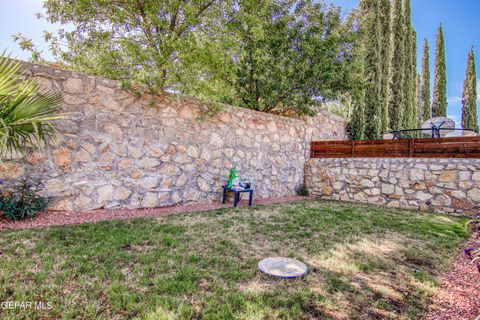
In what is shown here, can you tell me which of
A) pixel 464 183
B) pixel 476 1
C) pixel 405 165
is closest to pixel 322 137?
pixel 405 165

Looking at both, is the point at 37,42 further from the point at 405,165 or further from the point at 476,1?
the point at 476,1

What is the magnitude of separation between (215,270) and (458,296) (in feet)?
6.83

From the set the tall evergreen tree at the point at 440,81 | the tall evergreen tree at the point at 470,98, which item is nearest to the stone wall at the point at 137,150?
the tall evergreen tree at the point at 440,81

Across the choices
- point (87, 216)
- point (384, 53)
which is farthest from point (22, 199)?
point (384, 53)

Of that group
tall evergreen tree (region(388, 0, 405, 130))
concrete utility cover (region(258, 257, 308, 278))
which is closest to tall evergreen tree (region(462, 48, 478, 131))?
tall evergreen tree (region(388, 0, 405, 130))

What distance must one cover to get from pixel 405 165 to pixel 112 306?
675 centimetres

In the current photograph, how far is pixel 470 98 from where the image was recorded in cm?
2266

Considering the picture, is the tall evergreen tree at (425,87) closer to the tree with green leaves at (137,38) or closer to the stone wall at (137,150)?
the stone wall at (137,150)

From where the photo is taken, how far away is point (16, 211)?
10.8ft

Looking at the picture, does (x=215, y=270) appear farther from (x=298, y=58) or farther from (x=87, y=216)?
(x=298, y=58)

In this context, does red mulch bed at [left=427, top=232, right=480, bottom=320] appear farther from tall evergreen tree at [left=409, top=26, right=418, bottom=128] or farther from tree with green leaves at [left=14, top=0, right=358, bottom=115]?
tall evergreen tree at [left=409, top=26, right=418, bottom=128]

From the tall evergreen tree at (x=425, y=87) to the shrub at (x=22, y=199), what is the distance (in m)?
28.6

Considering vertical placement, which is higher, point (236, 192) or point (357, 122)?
point (357, 122)

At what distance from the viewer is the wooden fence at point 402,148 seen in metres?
5.57
